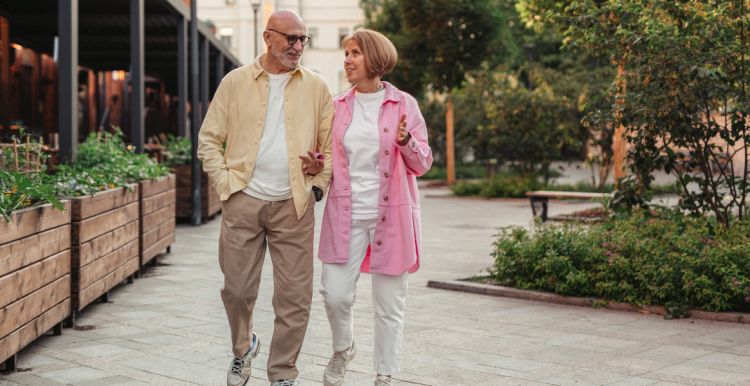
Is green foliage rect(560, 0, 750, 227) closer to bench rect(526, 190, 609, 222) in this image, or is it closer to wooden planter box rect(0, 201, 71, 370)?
wooden planter box rect(0, 201, 71, 370)

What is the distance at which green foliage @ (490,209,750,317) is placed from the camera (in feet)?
20.4

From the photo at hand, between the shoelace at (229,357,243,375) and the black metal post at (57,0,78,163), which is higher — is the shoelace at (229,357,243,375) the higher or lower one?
the lower one

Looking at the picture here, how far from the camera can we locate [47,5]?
13367mm

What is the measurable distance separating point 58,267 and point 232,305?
1.90 metres

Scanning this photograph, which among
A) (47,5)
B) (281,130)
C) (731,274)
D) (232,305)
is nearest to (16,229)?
(232,305)

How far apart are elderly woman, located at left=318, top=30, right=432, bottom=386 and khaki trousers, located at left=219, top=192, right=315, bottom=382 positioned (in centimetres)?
13

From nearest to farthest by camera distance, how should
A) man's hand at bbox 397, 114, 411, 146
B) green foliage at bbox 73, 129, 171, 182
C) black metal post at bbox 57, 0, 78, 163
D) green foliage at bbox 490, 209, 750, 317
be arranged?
man's hand at bbox 397, 114, 411, 146 < green foliage at bbox 490, 209, 750, 317 < green foliage at bbox 73, 129, 171, 182 < black metal post at bbox 57, 0, 78, 163

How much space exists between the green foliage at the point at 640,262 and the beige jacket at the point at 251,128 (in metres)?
3.48

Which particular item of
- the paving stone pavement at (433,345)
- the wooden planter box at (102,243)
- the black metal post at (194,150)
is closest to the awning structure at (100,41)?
the black metal post at (194,150)

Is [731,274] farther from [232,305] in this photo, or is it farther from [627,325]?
[232,305]

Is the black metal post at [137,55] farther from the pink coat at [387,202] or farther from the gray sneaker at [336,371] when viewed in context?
the gray sneaker at [336,371]

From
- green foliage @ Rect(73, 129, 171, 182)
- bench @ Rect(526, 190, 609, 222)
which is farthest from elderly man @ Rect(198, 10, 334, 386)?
bench @ Rect(526, 190, 609, 222)

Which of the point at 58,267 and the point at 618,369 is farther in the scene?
the point at 58,267

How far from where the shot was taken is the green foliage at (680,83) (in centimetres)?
738
